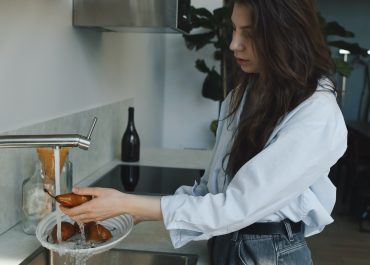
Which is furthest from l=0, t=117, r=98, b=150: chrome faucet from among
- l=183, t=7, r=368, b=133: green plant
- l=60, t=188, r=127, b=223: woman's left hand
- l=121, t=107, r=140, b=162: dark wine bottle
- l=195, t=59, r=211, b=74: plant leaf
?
l=195, t=59, r=211, b=74: plant leaf

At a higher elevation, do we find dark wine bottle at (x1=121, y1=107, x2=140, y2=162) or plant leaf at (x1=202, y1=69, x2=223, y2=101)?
plant leaf at (x1=202, y1=69, x2=223, y2=101)

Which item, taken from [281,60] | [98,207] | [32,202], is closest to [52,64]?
[32,202]

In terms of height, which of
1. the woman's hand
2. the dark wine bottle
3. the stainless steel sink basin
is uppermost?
the woman's hand

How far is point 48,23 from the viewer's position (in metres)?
→ 1.41

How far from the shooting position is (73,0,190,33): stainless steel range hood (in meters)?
1.55

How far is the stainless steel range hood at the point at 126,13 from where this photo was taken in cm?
155

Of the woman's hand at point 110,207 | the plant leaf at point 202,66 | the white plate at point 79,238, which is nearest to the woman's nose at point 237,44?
the woman's hand at point 110,207

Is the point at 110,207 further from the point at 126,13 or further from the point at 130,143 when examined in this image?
the point at 130,143

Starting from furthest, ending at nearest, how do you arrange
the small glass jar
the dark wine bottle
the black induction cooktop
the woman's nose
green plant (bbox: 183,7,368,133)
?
green plant (bbox: 183,7,368,133) → the dark wine bottle → the black induction cooktop → the small glass jar → the woman's nose

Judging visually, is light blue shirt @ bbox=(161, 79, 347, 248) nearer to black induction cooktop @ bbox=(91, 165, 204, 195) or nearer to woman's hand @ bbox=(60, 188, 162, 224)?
woman's hand @ bbox=(60, 188, 162, 224)

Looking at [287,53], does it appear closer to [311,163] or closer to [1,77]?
[311,163]

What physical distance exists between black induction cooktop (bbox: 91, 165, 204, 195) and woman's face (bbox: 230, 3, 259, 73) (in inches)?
32.8

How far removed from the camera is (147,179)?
1821 mm

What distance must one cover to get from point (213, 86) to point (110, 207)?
257 centimetres
